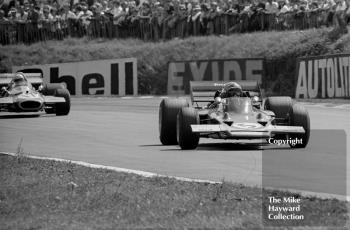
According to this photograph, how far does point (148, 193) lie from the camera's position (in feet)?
32.2

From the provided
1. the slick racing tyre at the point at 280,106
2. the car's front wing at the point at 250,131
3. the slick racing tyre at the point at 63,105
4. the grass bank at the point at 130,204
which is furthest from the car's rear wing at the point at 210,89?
the slick racing tyre at the point at 63,105

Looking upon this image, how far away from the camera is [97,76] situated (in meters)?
39.8

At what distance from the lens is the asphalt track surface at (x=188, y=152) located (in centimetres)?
1172

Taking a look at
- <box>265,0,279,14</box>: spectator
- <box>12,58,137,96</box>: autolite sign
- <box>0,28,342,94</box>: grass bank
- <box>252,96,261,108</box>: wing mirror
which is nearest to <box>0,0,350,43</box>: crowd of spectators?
<box>265,0,279,14</box>: spectator

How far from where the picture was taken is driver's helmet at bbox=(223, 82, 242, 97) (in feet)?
53.9

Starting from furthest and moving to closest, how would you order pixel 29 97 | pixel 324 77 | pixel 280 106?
pixel 324 77 → pixel 29 97 → pixel 280 106

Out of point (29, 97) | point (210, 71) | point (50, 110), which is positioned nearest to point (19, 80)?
point (29, 97)

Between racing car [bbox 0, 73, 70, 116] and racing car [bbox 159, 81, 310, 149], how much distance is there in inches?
357

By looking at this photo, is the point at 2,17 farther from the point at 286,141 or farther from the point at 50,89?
the point at 286,141

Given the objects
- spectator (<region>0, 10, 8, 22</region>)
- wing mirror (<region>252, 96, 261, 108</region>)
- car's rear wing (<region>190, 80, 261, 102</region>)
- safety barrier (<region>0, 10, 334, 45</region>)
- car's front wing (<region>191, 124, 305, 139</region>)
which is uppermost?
spectator (<region>0, 10, 8, 22</region>)

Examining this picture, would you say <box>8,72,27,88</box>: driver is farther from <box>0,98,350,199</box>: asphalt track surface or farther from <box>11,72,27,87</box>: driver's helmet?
<box>0,98,350,199</box>: asphalt track surface

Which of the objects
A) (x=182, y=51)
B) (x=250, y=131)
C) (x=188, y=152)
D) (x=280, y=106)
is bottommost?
Result: (x=188, y=152)

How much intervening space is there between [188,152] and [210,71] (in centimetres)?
2148

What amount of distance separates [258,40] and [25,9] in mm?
11650
